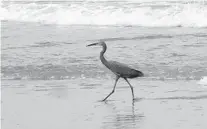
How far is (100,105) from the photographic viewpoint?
29.8ft

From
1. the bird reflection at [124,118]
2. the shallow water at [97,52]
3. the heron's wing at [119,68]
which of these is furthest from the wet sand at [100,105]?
the shallow water at [97,52]

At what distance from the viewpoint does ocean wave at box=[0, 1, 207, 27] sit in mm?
21275

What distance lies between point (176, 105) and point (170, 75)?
270 centimetres

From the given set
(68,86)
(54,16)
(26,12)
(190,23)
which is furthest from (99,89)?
(26,12)

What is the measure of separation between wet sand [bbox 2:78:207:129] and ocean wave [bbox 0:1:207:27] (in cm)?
1015

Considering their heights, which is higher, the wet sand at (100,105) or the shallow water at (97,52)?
the wet sand at (100,105)

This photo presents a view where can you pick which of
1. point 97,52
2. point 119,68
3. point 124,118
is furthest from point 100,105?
point 97,52

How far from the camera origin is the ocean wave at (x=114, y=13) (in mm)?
21275

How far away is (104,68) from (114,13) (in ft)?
35.5

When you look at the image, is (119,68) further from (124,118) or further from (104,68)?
(104,68)

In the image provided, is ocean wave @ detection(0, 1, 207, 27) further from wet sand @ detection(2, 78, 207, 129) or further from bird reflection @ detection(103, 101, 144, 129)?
bird reflection @ detection(103, 101, 144, 129)

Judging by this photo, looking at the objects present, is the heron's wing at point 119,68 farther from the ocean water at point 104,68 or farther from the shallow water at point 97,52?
the shallow water at point 97,52

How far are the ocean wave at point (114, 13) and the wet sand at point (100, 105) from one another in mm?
10149

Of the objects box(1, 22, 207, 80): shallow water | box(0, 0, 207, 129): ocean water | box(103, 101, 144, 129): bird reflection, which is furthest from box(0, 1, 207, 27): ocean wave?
box(103, 101, 144, 129): bird reflection
